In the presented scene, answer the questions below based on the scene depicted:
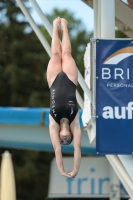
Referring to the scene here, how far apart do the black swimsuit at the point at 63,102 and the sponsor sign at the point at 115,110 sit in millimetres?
1991

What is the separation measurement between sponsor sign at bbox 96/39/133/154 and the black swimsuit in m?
1.99

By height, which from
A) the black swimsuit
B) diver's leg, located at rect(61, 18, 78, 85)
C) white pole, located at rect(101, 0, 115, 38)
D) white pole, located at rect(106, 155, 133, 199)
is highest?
white pole, located at rect(101, 0, 115, 38)

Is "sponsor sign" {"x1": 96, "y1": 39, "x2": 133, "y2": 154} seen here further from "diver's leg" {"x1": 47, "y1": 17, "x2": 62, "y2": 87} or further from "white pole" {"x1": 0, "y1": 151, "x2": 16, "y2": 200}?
"white pole" {"x1": 0, "y1": 151, "x2": 16, "y2": 200}

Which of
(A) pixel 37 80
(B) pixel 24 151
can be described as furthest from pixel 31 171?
(A) pixel 37 80

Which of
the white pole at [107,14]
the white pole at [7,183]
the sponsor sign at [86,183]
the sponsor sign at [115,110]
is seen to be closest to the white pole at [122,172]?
the sponsor sign at [115,110]

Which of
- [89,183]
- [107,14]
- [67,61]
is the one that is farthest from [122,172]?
[89,183]

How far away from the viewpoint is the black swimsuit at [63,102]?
878 cm

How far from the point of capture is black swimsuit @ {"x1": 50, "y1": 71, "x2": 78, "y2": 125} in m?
8.78

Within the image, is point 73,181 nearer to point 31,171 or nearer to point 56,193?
point 56,193

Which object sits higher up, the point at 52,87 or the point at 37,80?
the point at 37,80

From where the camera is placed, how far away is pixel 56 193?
20.9m

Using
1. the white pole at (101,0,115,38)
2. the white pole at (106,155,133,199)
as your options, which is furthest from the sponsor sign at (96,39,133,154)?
the white pole at (106,155,133,199)

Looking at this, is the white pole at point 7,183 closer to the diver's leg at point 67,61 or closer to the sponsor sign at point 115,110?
the sponsor sign at point 115,110

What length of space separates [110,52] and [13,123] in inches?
323
